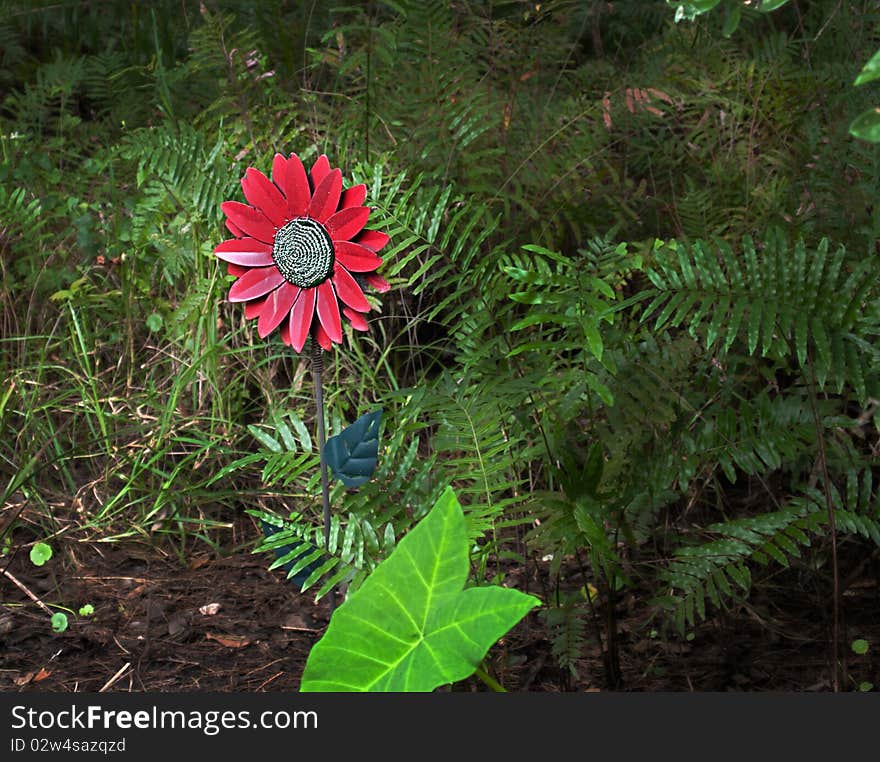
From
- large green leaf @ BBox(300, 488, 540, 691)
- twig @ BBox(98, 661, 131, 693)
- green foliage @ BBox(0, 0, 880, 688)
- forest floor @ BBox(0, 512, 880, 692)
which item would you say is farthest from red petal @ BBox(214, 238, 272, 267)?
twig @ BBox(98, 661, 131, 693)

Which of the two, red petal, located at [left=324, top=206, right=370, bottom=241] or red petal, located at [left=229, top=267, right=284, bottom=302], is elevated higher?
red petal, located at [left=324, top=206, right=370, bottom=241]

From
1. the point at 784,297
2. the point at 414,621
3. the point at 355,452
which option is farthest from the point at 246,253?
the point at 784,297

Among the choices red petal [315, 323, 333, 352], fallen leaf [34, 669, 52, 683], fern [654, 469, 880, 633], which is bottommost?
fallen leaf [34, 669, 52, 683]

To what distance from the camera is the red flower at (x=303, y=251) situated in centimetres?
142

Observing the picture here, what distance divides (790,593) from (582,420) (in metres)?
0.53

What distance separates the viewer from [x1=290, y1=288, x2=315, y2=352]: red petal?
1.42 m

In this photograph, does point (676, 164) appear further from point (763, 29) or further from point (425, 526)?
point (425, 526)

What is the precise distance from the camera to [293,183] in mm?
1431

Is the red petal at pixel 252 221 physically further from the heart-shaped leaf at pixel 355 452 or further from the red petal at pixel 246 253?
the heart-shaped leaf at pixel 355 452

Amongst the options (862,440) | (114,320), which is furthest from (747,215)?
(114,320)

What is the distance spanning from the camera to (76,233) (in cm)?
283

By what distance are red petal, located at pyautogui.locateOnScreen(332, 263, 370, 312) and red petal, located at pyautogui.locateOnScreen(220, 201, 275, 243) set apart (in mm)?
110

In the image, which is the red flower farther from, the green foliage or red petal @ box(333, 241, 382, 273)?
the green foliage

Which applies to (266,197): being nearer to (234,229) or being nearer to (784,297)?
(234,229)
